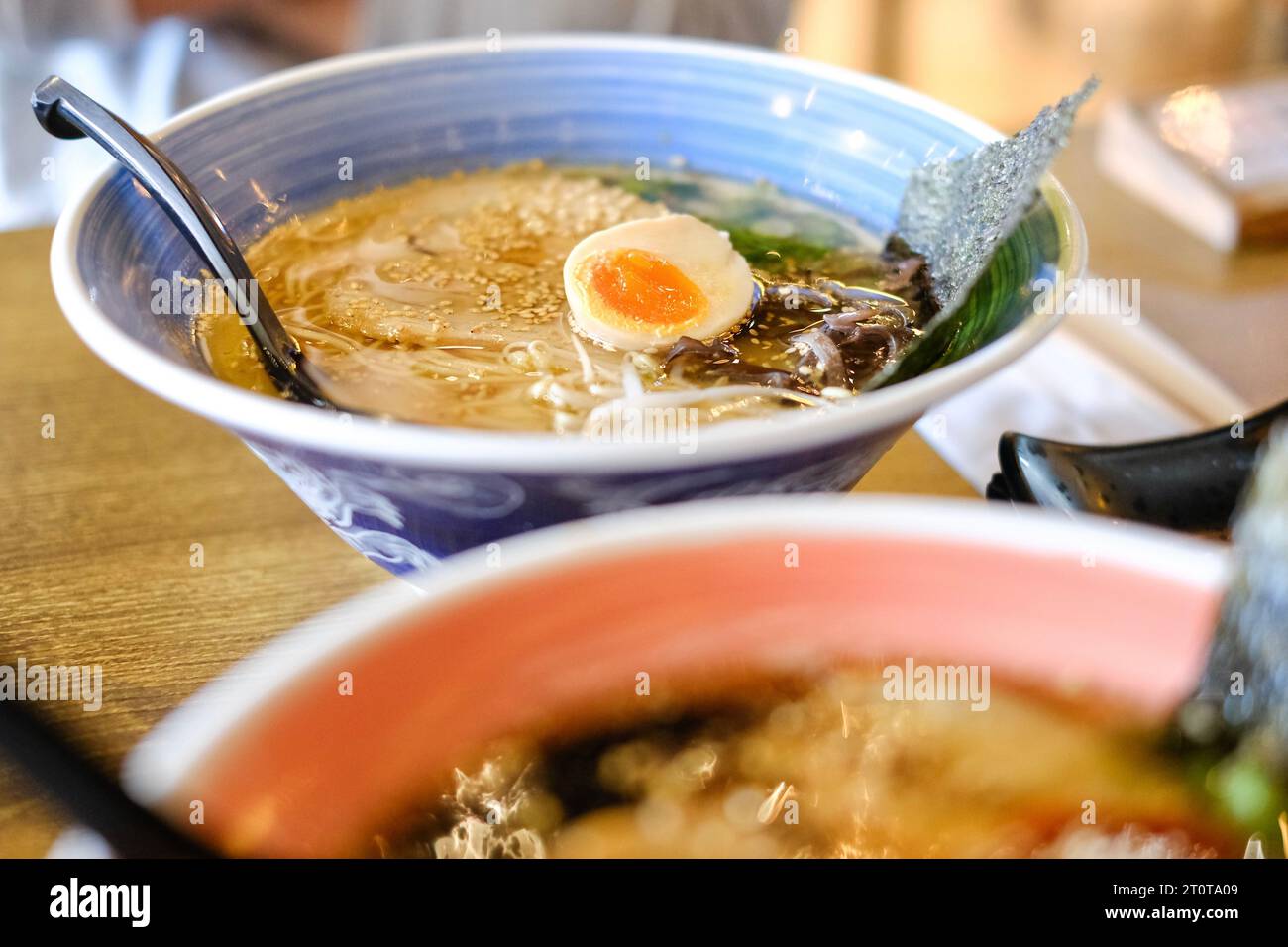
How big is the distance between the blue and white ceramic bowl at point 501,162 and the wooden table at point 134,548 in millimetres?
136

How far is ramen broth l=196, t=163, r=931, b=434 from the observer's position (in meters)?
0.84

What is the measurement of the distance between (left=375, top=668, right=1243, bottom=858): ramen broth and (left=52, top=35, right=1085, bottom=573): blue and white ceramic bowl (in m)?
0.16

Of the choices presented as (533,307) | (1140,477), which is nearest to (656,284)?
(533,307)

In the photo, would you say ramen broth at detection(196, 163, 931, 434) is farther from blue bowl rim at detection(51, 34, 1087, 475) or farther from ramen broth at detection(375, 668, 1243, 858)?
ramen broth at detection(375, 668, 1243, 858)

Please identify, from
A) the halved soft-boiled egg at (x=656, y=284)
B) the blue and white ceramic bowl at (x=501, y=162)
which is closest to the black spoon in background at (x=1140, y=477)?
the blue and white ceramic bowl at (x=501, y=162)

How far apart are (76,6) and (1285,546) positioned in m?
3.22

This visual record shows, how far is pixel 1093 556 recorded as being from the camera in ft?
1.34

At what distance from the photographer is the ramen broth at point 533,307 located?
0.84 metres

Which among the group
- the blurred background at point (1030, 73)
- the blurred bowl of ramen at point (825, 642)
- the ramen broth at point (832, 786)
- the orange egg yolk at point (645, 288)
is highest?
the blurred background at point (1030, 73)

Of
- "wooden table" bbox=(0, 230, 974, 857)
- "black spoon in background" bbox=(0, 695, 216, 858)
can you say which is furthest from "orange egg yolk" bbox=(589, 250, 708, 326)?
"black spoon in background" bbox=(0, 695, 216, 858)

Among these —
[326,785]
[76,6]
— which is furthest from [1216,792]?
[76,6]

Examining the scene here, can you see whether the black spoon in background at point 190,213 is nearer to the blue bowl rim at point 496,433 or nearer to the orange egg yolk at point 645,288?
the blue bowl rim at point 496,433

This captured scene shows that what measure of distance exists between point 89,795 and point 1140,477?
0.72 meters

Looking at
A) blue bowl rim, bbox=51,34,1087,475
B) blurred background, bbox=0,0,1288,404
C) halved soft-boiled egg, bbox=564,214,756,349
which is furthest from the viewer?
blurred background, bbox=0,0,1288,404
